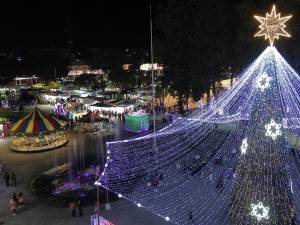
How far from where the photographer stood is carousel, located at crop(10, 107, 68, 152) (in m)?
23.5

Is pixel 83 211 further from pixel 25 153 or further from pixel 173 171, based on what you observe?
pixel 25 153

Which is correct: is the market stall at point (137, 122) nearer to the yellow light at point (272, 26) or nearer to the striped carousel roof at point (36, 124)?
the striped carousel roof at point (36, 124)

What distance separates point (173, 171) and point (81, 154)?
8102 mm

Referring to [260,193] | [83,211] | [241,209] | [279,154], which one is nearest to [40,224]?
[83,211]

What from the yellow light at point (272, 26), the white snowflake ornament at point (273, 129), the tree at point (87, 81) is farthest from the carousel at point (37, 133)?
the tree at point (87, 81)

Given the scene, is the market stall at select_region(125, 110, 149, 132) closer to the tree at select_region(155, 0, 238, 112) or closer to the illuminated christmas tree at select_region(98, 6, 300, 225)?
the tree at select_region(155, 0, 238, 112)

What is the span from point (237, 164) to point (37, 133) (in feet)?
60.4

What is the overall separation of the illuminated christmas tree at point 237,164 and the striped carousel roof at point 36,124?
5.05 meters

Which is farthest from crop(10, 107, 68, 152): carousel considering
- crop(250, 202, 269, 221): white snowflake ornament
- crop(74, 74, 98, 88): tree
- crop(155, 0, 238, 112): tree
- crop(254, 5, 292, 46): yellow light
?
crop(74, 74, 98, 88): tree

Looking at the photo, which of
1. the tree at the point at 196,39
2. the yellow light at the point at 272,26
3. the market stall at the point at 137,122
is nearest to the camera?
the yellow light at the point at 272,26

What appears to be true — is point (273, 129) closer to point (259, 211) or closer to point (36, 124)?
point (259, 211)

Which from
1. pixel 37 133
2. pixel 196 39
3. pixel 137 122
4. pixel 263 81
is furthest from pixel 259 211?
pixel 137 122

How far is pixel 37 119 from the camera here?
24.0m

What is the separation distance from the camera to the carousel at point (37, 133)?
23.5 meters
